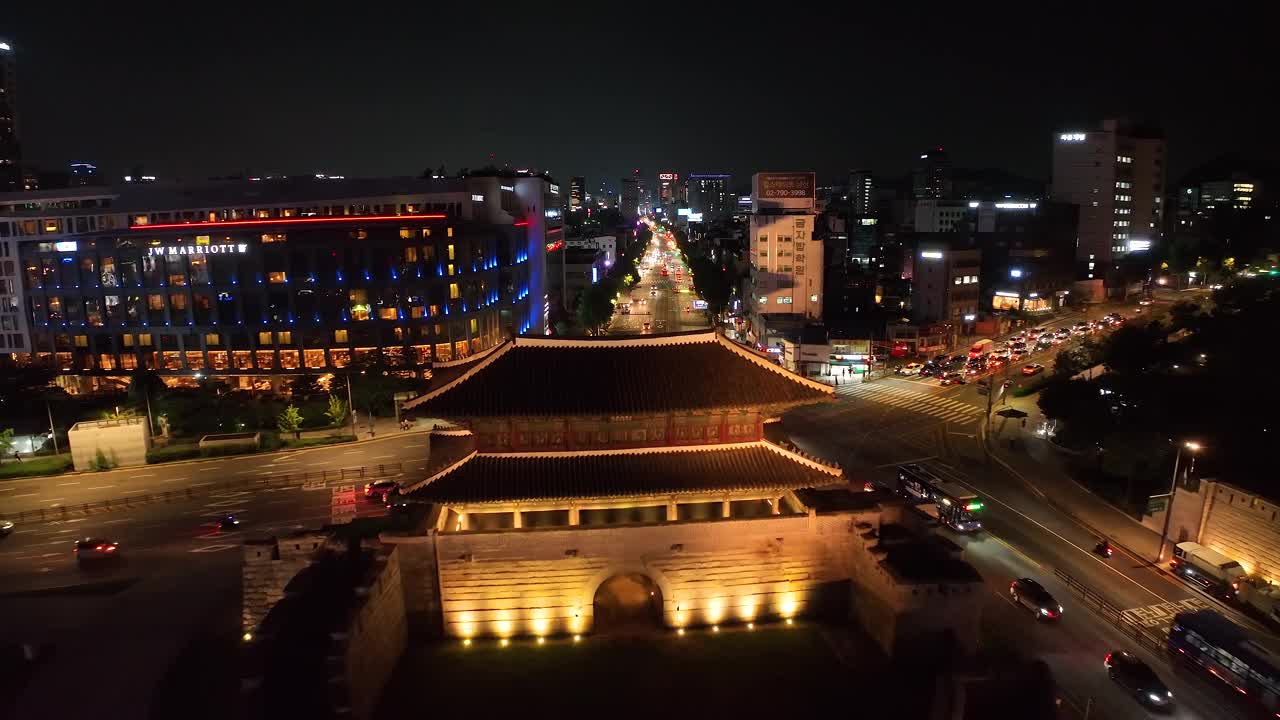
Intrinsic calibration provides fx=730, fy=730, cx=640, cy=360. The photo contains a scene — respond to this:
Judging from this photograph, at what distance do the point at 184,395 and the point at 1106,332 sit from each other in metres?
102

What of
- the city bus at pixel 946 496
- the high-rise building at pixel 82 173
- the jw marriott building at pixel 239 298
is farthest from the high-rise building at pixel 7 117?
the city bus at pixel 946 496

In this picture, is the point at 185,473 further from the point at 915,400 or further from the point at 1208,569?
the point at 1208,569

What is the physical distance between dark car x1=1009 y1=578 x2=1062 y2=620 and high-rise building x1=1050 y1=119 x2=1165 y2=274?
119 meters

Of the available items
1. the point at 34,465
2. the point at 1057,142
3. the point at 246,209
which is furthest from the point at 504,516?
the point at 1057,142

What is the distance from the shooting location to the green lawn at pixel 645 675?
22531 millimetres

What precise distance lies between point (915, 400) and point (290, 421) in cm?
5530

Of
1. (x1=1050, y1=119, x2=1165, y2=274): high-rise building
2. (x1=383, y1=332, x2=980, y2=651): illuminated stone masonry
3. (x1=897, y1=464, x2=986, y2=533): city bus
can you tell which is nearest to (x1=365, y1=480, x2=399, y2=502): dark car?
(x1=383, y1=332, x2=980, y2=651): illuminated stone masonry

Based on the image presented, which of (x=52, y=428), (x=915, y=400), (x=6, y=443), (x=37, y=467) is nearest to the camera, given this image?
(x=37, y=467)

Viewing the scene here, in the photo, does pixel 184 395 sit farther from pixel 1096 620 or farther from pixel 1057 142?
pixel 1057 142

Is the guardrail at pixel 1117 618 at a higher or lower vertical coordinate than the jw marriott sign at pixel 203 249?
lower

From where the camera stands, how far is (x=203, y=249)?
73812 millimetres

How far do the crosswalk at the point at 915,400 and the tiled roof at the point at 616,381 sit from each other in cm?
3673

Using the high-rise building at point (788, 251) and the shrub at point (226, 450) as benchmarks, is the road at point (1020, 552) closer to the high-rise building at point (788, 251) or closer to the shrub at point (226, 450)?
the high-rise building at point (788, 251)

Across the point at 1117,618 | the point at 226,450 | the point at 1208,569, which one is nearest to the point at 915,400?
the point at 1208,569
